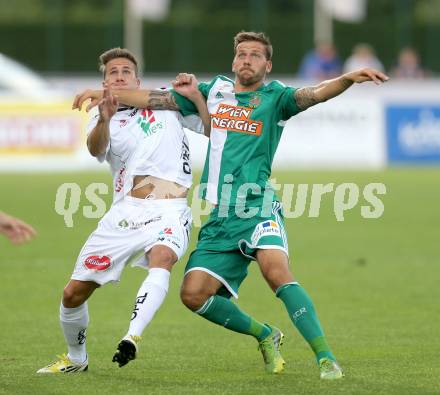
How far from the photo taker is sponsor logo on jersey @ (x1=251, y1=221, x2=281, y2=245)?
8.15 meters

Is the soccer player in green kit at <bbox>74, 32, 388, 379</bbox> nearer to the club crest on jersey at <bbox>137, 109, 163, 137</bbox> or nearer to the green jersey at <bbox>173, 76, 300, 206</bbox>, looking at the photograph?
the green jersey at <bbox>173, 76, 300, 206</bbox>

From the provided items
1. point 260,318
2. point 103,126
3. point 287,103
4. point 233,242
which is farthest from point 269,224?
point 260,318

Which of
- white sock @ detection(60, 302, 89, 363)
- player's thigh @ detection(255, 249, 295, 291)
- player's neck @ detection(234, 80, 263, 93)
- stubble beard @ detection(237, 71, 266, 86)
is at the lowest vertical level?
white sock @ detection(60, 302, 89, 363)

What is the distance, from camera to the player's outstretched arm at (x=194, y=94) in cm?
860

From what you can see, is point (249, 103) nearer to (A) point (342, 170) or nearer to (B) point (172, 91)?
(B) point (172, 91)

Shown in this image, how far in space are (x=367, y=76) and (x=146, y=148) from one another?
167 cm

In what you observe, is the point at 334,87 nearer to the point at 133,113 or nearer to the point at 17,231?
the point at 133,113

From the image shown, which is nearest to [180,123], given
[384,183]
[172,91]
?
[172,91]

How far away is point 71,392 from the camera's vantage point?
25.0ft

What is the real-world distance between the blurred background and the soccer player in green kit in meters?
18.0

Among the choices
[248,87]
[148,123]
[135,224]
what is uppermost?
[248,87]

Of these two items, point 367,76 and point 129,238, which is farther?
point 129,238

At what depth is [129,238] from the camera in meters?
8.18
